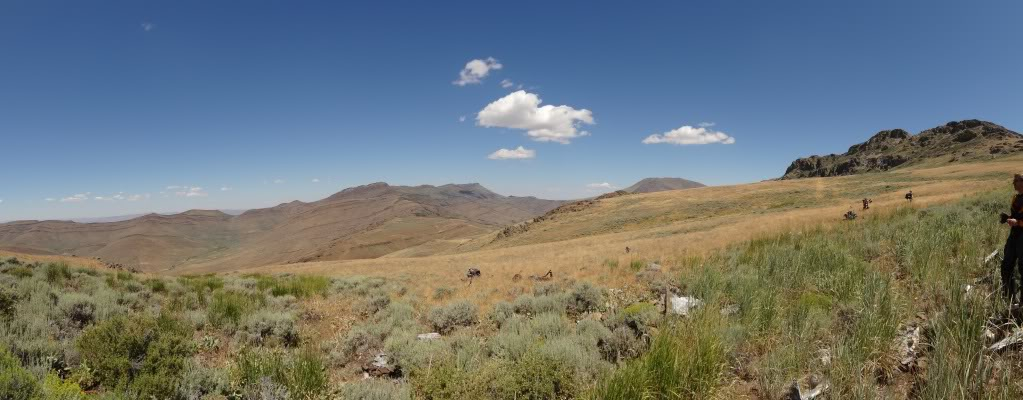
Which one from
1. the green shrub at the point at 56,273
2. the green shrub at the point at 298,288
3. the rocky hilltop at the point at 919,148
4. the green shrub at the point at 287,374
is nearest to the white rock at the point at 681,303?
the green shrub at the point at 287,374

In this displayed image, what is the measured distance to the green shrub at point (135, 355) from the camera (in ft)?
14.7

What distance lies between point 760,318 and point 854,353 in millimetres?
1493

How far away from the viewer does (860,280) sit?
5.43m

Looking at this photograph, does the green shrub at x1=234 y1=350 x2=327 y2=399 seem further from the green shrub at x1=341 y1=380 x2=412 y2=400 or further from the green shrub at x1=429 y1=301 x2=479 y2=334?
the green shrub at x1=429 y1=301 x2=479 y2=334

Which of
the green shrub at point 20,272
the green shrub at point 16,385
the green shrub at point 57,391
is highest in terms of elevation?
the green shrub at point 20,272

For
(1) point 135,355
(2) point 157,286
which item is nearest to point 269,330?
(1) point 135,355

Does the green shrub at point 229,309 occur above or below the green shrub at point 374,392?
above

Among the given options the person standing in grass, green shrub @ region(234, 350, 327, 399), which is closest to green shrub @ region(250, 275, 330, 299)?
green shrub @ region(234, 350, 327, 399)

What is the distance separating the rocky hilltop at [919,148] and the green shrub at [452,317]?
123303 millimetres

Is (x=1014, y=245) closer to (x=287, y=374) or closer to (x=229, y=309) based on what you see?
(x=287, y=374)

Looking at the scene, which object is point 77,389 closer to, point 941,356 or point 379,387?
point 379,387

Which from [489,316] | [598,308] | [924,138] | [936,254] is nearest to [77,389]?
[489,316]

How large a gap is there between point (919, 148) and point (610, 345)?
176392 mm

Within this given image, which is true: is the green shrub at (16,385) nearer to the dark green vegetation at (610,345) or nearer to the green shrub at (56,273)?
the dark green vegetation at (610,345)
